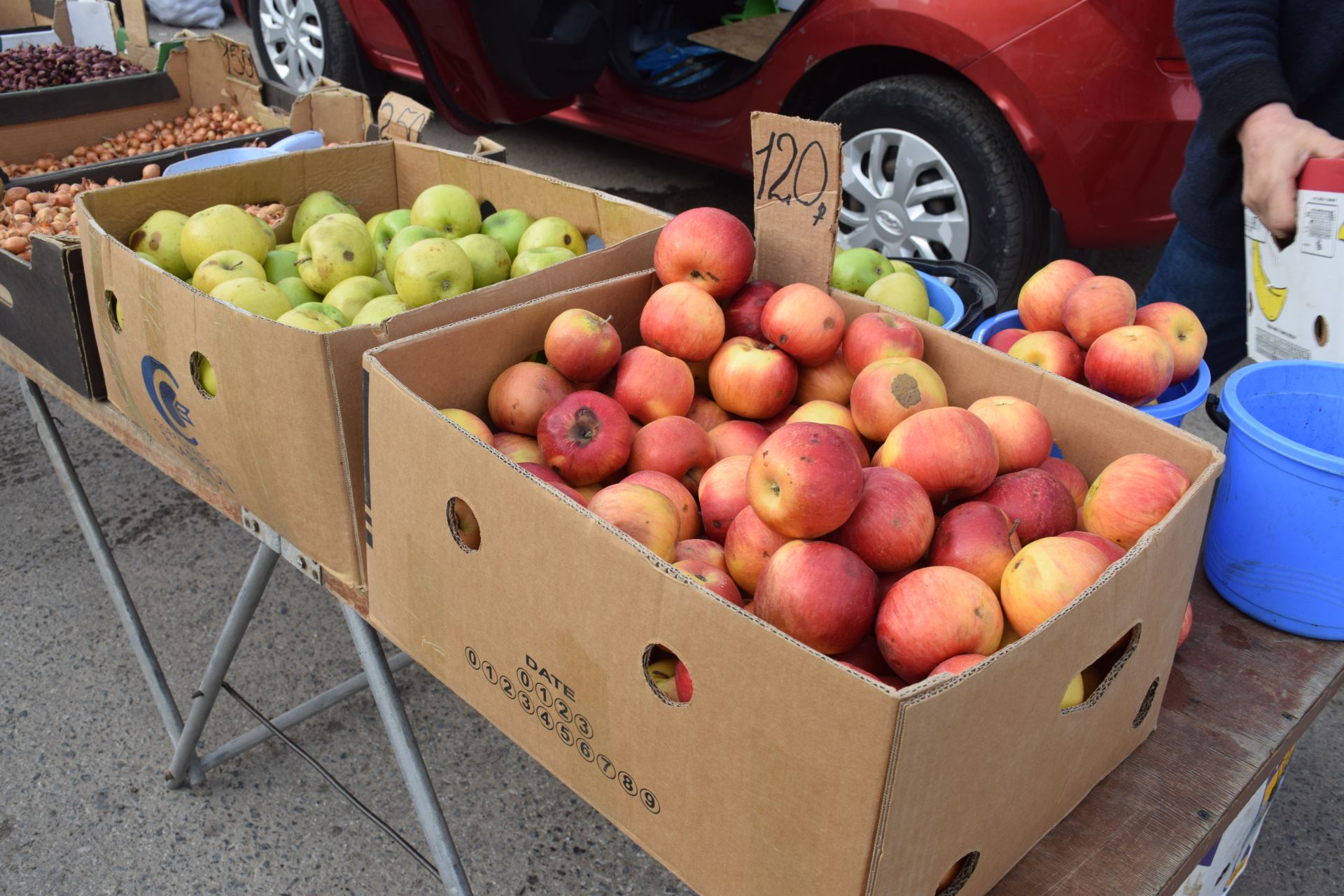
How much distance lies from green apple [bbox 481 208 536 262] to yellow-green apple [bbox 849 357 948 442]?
0.88 meters

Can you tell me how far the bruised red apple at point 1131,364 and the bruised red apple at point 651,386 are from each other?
61cm

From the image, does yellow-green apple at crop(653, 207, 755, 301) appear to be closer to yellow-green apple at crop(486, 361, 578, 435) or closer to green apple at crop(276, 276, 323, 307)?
yellow-green apple at crop(486, 361, 578, 435)

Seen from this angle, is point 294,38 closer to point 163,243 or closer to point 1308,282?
point 163,243

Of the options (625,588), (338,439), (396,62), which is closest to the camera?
(625,588)

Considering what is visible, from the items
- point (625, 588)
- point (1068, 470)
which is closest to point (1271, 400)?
point (1068, 470)

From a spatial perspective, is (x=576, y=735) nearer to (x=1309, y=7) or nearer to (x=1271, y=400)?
(x=1271, y=400)

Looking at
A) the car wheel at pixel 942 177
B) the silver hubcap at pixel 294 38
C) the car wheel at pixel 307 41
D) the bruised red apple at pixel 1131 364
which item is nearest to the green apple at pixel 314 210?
the bruised red apple at pixel 1131 364

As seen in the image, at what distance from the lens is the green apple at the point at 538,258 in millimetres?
1746

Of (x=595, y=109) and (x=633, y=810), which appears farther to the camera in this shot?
(x=595, y=109)

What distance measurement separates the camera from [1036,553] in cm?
104

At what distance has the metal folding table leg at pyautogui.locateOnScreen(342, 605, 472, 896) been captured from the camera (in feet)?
4.50

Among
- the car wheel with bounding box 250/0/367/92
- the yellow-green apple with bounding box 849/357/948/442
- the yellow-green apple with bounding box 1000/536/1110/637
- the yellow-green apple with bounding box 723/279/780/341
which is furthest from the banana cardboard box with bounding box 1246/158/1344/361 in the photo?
the car wheel with bounding box 250/0/367/92

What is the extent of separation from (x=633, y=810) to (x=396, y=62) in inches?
196

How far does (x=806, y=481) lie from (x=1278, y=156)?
1221mm
